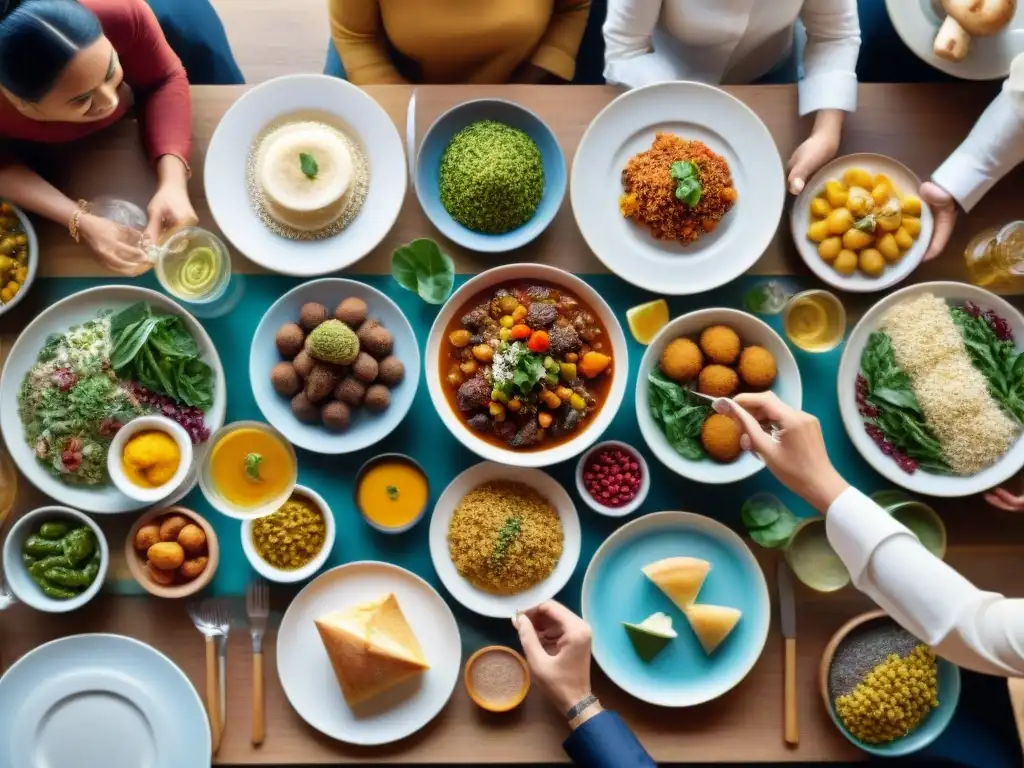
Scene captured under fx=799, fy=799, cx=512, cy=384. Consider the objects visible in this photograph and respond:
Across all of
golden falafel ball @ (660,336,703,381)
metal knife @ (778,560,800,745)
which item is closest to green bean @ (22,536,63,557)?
golden falafel ball @ (660,336,703,381)

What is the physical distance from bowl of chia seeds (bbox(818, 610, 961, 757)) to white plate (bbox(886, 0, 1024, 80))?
1.34m

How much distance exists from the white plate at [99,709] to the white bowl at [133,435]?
357 mm

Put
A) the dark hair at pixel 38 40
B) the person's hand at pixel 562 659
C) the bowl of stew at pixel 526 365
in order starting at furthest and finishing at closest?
the bowl of stew at pixel 526 365 < the person's hand at pixel 562 659 < the dark hair at pixel 38 40

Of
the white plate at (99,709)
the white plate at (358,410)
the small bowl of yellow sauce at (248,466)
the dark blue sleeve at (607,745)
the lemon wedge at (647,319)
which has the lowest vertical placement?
the white plate at (99,709)

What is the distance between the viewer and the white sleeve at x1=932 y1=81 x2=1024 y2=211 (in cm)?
187

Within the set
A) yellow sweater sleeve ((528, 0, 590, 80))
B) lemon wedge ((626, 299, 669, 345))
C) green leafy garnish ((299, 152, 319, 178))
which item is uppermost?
yellow sweater sleeve ((528, 0, 590, 80))

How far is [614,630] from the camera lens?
6.33 ft

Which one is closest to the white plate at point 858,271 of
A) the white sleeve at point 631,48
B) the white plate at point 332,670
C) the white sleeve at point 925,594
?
the white sleeve at point 631,48

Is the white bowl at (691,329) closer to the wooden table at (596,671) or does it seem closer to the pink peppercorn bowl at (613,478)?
the pink peppercorn bowl at (613,478)

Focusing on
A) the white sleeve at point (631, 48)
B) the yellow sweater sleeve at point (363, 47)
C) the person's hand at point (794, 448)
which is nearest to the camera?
the person's hand at point (794, 448)

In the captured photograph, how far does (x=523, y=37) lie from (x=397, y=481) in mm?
1188

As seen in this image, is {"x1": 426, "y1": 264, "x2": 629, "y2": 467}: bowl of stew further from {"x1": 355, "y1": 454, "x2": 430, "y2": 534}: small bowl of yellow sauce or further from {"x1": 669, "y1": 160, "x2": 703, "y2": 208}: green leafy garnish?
{"x1": 669, "y1": 160, "x2": 703, "y2": 208}: green leafy garnish

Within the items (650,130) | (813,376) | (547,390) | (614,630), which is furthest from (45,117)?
(813,376)

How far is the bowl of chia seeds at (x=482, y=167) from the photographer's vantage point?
192cm
